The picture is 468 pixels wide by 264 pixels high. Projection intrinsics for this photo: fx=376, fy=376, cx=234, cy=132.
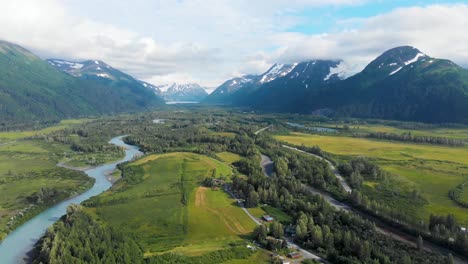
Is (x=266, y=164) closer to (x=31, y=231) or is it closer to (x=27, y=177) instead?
(x=31, y=231)

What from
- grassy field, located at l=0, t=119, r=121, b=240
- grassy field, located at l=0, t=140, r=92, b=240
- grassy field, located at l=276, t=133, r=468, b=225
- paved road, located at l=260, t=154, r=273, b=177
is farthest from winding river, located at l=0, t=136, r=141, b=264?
grassy field, located at l=276, t=133, r=468, b=225

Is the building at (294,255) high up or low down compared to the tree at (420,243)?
down

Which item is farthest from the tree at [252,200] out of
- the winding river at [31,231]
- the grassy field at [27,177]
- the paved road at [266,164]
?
the grassy field at [27,177]

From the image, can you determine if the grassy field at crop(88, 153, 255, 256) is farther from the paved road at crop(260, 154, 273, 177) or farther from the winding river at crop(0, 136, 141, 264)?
the paved road at crop(260, 154, 273, 177)

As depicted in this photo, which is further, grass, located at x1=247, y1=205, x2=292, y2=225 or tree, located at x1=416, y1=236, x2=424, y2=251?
grass, located at x1=247, y1=205, x2=292, y2=225

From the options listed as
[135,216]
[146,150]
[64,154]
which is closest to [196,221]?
[135,216]

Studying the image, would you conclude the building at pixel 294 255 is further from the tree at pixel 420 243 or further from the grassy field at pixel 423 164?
the grassy field at pixel 423 164

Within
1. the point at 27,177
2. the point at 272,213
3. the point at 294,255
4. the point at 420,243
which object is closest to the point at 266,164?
the point at 272,213
